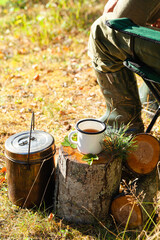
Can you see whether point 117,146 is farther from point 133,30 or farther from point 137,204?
point 133,30

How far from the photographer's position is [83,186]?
2.09m

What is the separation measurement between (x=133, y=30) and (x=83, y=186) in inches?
42.5

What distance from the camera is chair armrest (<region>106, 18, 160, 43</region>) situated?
1680 millimetres

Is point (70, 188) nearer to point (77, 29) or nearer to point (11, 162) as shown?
point (11, 162)

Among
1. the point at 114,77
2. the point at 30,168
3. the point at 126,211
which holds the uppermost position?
the point at 114,77

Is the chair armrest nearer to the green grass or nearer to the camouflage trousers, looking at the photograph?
the camouflage trousers

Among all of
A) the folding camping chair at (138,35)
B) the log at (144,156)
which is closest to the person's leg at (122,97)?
the log at (144,156)

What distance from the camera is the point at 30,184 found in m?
2.22

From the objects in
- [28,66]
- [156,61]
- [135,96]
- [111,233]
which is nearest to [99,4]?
[28,66]

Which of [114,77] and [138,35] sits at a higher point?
[138,35]

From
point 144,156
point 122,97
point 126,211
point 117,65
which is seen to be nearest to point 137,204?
point 126,211

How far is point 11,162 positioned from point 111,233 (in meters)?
0.87

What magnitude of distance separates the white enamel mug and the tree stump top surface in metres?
0.04

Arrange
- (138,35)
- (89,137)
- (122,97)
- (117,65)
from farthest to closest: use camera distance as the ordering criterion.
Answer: (122,97) < (117,65) < (89,137) < (138,35)
